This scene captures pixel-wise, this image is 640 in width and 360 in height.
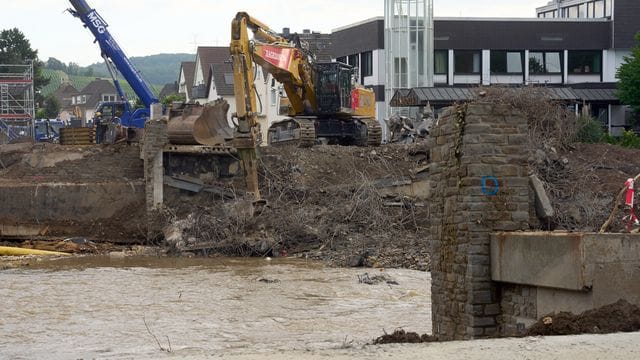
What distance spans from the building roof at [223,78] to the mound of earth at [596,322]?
2683 inches

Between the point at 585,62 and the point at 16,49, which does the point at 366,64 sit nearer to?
the point at 585,62

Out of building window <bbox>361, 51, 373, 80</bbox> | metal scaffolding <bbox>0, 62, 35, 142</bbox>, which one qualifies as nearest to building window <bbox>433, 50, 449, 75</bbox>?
building window <bbox>361, 51, 373, 80</bbox>

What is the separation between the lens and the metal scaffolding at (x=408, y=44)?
53.8m

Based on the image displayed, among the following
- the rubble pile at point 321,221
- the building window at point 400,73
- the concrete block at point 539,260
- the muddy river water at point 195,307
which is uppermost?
the building window at point 400,73

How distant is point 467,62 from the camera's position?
5853cm

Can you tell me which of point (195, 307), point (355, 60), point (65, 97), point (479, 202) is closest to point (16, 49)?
point (355, 60)

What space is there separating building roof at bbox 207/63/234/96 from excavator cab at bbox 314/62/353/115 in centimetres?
4113

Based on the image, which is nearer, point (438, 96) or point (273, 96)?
point (438, 96)

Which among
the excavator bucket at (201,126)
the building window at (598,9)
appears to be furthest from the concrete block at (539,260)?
the building window at (598,9)

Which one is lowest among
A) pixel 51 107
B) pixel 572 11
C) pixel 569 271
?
pixel 569 271

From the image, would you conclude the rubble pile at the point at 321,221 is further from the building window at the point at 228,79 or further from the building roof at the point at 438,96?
the building window at the point at 228,79

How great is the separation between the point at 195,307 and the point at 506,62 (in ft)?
142

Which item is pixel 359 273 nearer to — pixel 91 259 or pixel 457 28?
pixel 91 259

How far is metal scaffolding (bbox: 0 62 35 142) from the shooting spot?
212 ft
